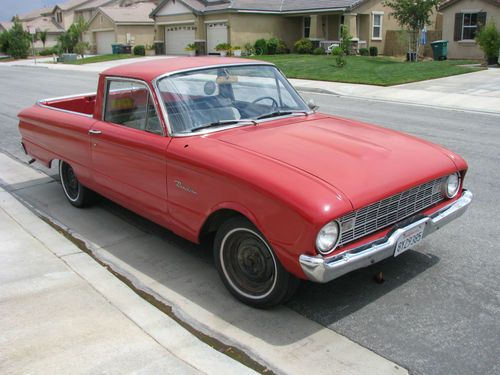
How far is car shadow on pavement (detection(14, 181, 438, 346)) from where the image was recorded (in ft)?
11.9

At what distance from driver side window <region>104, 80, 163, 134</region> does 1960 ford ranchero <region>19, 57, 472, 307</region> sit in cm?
1

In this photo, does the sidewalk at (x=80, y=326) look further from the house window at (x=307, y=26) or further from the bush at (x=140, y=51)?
the bush at (x=140, y=51)

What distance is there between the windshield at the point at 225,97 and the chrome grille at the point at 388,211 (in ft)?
4.79

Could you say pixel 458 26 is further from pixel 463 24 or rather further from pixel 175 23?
pixel 175 23

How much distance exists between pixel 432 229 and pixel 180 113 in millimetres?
2156

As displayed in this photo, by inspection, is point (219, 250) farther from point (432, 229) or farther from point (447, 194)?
point (447, 194)

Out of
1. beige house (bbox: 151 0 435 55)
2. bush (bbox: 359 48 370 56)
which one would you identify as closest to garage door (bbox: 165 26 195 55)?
beige house (bbox: 151 0 435 55)

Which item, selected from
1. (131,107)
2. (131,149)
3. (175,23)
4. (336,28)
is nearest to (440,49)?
(336,28)

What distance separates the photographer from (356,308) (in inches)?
148

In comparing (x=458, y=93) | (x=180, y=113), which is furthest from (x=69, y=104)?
(x=458, y=93)

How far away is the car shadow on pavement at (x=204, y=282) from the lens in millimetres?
3627

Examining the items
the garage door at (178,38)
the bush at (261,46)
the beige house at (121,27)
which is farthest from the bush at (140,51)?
the bush at (261,46)

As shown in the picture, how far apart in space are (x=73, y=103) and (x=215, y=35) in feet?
105

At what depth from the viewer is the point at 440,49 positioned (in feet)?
92.7
